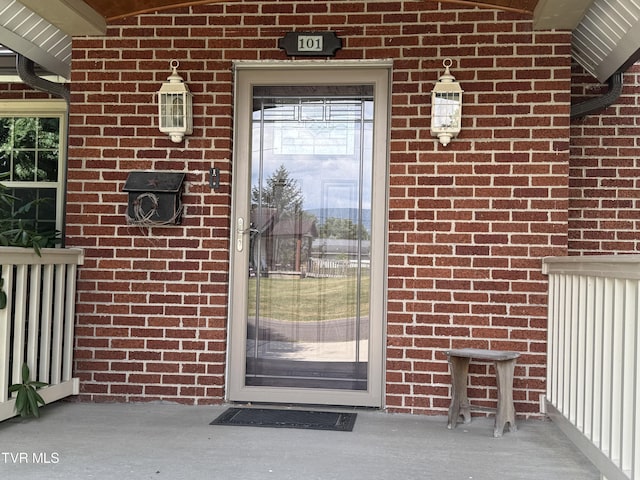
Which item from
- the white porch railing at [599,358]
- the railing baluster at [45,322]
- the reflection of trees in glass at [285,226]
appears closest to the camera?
the white porch railing at [599,358]

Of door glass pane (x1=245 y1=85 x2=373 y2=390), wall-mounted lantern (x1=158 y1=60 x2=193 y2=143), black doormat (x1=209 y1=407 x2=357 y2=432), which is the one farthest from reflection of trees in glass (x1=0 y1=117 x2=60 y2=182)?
black doormat (x1=209 y1=407 x2=357 y2=432)

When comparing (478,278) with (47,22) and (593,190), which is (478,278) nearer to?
(593,190)

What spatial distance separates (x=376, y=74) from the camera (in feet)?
13.1

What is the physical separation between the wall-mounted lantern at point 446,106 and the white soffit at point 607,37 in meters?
0.88

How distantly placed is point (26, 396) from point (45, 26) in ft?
7.68

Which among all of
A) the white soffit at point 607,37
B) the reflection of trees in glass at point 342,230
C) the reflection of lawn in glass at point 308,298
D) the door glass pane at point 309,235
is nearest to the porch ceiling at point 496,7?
the white soffit at point 607,37

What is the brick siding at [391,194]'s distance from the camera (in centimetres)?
381

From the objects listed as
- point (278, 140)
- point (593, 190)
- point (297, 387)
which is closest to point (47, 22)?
point (278, 140)

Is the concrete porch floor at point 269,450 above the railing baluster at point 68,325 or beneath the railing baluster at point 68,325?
beneath

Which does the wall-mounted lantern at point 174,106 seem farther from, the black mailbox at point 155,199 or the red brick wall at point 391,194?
the black mailbox at point 155,199

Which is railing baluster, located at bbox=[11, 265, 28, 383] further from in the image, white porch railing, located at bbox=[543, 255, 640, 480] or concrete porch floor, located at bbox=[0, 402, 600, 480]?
white porch railing, located at bbox=[543, 255, 640, 480]

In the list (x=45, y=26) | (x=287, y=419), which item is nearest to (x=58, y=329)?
(x=287, y=419)

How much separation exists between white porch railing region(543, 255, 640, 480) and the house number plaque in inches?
73.6

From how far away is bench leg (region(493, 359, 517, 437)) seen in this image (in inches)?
133
